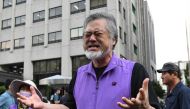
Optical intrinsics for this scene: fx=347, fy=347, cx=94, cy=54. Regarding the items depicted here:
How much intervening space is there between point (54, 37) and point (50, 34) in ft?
2.40

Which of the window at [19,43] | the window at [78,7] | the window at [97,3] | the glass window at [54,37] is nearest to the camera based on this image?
the window at [97,3]

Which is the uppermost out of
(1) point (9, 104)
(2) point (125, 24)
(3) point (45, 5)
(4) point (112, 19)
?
(3) point (45, 5)

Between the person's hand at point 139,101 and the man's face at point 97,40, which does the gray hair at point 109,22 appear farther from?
the person's hand at point 139,101

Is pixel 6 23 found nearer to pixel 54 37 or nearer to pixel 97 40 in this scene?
pixel 54 37

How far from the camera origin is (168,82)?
501 centimetres

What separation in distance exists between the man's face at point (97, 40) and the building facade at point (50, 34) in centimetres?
2759

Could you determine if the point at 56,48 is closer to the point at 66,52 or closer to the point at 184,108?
the point at 66,52

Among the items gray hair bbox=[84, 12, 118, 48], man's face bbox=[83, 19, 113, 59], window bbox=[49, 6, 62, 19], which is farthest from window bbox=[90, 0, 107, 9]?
man's face bbox=[83, 19, 113, 59]

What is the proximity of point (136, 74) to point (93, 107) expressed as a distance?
0.45 meters

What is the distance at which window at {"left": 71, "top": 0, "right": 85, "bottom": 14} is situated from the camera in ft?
109

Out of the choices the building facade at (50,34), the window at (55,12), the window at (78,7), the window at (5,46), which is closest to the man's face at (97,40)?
the building facade at (50,34)

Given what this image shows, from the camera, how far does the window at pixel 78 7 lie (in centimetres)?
3338

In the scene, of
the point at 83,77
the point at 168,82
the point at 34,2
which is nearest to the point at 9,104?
the point at 168,82

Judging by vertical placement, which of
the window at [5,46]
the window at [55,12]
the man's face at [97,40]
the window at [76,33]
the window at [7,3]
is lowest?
the man's face at [97,40]
